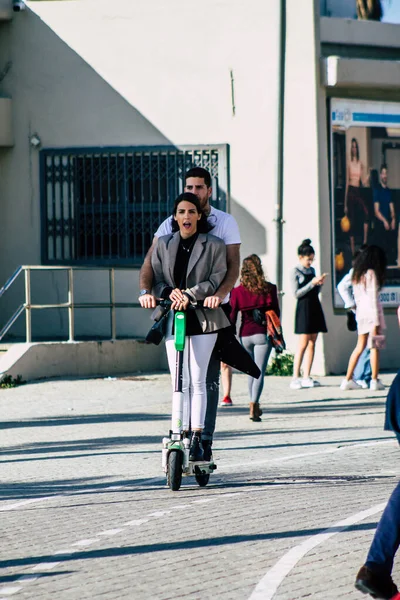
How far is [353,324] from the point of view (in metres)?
17.0

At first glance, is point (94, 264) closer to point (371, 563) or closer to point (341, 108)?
point (341, 108)

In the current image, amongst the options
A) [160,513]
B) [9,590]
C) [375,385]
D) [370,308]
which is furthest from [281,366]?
[9,590]

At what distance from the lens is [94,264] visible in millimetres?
19234

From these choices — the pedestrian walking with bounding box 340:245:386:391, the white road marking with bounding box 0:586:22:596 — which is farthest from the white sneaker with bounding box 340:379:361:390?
the white road marking with bounding box 0:586:22:596

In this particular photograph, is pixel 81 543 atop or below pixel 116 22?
below

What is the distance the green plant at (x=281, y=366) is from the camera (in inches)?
712

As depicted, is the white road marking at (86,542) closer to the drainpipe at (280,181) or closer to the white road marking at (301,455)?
the white road marking at (301,455)

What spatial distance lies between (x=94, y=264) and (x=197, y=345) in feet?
35.8

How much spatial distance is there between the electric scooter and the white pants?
56mm

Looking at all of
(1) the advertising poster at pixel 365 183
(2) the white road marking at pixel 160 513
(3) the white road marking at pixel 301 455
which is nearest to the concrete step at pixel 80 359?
(1) the advertising poster at pixel 365 183

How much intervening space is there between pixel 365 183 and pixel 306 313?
334 cm

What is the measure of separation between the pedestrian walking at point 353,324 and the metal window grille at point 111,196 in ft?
8.54

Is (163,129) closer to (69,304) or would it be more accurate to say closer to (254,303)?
(69,304)

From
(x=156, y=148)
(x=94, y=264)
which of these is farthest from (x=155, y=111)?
(x=94, y=264)
